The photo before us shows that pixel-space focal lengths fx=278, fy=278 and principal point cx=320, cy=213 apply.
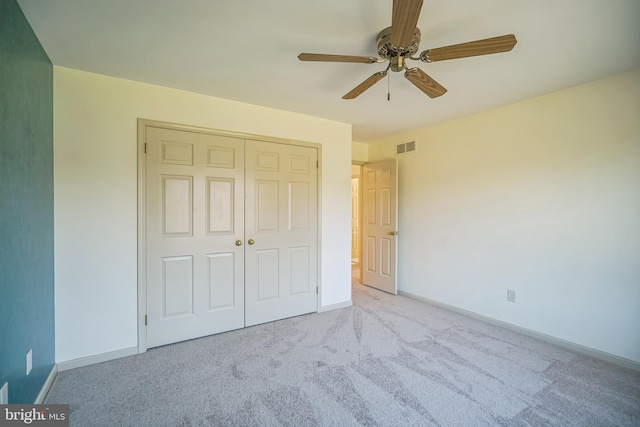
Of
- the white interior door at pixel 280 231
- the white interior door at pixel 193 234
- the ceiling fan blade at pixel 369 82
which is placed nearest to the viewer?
the ceiling fan blade at pixel 369 82

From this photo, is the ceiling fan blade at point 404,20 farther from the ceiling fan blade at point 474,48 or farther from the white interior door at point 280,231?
the white interior door at point 280,231

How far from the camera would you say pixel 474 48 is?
147cm

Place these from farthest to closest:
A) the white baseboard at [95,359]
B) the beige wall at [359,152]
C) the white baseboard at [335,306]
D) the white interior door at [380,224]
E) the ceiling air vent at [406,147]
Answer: the beige wall at [359,152], the white interior door at [380,224], the ceiling air vent at [406,147], the white baseboard at [335,306], the white baseboard at [95,359]

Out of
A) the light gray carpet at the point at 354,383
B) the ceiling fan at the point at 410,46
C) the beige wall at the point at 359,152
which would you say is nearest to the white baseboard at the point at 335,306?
the light gray carpet at the point at 354,383

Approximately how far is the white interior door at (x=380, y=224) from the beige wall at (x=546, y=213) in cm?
→ 48

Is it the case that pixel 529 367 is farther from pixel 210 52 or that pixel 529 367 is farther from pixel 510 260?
pixel 210 52

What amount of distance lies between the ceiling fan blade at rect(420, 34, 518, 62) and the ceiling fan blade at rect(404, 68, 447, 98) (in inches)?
5.8

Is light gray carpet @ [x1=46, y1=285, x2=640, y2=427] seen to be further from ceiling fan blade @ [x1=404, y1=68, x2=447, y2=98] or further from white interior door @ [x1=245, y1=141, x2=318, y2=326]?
ceiling fan blade @ [x1=404, y1=68, x2=447, y2=98]

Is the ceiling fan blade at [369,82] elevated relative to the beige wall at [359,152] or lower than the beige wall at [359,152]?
lower

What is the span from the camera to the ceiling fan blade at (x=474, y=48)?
1.40 metres

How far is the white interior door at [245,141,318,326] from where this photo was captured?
3.08 m

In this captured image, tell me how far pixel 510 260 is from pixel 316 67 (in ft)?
9.26

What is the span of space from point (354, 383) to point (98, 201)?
2544 millimetres

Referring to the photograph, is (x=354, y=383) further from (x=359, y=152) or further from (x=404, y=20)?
(x=359, y=152)
